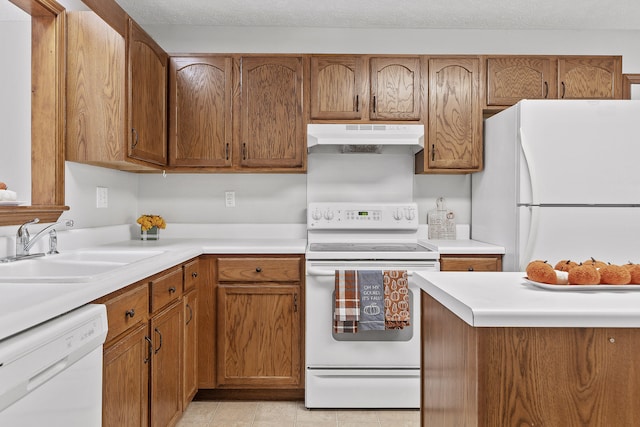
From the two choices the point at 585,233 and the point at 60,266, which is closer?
the point at 60,266

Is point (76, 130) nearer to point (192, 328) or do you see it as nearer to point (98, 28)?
point (98, 28)

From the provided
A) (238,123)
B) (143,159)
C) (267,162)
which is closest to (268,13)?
(238,123)

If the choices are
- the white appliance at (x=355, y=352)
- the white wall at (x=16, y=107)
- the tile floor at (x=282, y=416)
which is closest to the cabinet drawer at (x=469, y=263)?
the white appliance at (x=355, y=352)

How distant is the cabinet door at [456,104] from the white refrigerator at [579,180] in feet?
1.63

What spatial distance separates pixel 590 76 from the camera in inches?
122

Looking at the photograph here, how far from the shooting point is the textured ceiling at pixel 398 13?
9.77 feet

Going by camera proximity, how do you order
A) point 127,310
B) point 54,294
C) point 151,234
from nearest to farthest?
1. point 54,294
2. point 127,310
3. point 151,234

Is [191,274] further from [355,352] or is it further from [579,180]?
[579,180]

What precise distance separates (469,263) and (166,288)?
1706 millimetres

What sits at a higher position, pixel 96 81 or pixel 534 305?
pixel 96 81

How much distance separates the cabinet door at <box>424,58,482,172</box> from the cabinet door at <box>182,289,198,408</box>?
1724 millimetres

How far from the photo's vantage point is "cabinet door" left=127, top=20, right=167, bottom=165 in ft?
8.09

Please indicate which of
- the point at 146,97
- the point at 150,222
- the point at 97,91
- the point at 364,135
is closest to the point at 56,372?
the point at 97,91

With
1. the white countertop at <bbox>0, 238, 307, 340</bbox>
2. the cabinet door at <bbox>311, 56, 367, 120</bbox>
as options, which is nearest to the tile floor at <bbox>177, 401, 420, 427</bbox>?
the white countertop at <bbox>0, 238, 307, 340</bbox>
